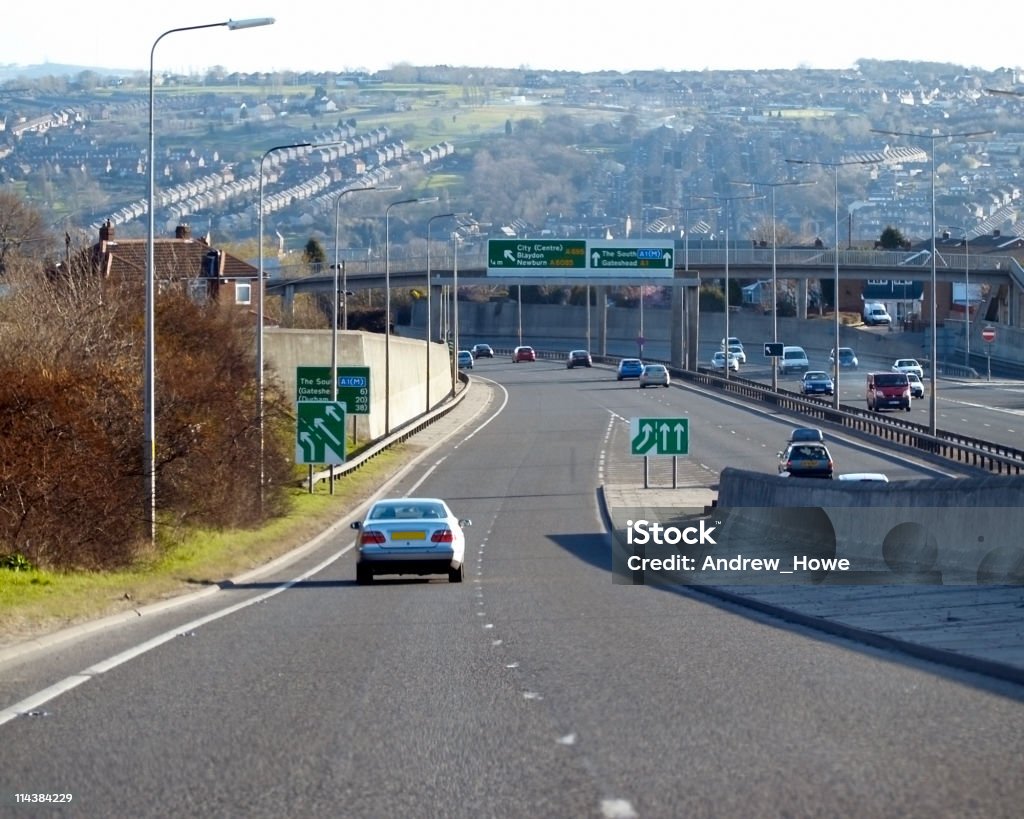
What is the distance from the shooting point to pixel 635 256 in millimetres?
96250

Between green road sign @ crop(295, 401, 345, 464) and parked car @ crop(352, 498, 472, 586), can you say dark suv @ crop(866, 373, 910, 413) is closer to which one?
green road sign @ crop(295, 401, 345, 464)

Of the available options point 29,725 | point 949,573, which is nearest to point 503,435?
point 949,573

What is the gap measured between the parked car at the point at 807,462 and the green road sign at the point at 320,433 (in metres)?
14.1

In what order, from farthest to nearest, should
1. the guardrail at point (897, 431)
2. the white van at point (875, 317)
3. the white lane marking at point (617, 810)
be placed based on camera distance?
the white van at point (875, 317), the guardrail at point (897, 431), the white lane marking at point (617, 810)

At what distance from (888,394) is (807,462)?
29.3 m

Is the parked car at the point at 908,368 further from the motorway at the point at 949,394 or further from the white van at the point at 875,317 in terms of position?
the white van at the point at 875,317

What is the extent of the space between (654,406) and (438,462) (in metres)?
22.5

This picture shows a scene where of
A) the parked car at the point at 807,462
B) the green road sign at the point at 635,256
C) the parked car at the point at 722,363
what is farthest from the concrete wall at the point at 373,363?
the parked car at the point at 722,363

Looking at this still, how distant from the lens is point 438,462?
59.8 m

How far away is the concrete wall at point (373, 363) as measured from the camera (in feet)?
200

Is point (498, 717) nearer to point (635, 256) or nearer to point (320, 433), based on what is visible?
point (320, 433)

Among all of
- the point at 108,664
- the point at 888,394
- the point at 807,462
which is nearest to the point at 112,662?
the point at 108,664

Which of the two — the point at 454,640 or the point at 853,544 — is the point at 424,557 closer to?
the point at 853,544

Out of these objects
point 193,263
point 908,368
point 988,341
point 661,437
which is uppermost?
point 193,263
